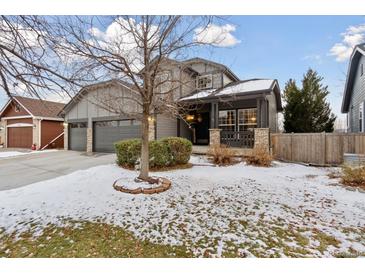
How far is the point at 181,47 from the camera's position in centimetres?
477

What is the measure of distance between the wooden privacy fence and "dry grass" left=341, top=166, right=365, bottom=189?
2721 mm

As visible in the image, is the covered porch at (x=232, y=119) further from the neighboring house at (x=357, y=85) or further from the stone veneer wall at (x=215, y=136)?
the neighboring house at (x=357, y=85)

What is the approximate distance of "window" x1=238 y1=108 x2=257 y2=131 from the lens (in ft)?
40.0

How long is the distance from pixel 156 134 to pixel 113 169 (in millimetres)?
4520

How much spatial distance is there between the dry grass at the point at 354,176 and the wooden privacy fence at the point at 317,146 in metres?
2.72

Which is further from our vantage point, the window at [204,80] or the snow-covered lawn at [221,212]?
the window at [204,80]

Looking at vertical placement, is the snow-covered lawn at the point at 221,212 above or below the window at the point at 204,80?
below

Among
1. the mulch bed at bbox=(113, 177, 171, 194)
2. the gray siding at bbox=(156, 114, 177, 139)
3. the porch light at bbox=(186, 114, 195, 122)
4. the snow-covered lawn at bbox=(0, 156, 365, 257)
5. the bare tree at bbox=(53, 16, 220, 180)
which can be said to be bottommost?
the snow-covered lawn at bbox=(0, 156, 365, 257)

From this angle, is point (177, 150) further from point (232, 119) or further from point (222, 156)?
point (232, 119)

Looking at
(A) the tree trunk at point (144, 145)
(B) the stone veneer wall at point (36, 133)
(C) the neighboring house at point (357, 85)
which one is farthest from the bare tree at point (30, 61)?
(B) the stone veneer wall at point (36, 133)

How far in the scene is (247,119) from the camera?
12.4 metres

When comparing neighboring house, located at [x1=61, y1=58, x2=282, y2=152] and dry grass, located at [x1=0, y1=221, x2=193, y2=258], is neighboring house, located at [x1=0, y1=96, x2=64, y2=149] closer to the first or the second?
neighboring house, located at [x1=61, y1=58, x2=282, y2=152]

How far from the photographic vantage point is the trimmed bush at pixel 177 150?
8.05 meters

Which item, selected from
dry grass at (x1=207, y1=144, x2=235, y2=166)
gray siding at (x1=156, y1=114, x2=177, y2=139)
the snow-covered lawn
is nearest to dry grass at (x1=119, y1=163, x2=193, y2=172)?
dry grass at (x1=207, y1=144, x2=235, y2=166)
